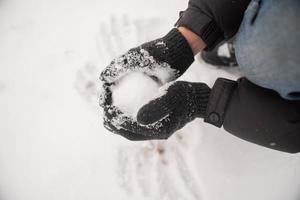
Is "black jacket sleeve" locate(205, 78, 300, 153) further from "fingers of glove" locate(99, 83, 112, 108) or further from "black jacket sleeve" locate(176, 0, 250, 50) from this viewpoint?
"fingers of glove" locate(99, 83, 112, 108)

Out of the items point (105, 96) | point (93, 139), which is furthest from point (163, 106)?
point (93, 139)

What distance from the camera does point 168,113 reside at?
70 cm

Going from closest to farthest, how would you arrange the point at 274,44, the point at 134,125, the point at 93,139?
the point at 274,44, the point at 134,125, the point at 93,139

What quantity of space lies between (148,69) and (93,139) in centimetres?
30

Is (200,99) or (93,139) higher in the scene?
(200,99)

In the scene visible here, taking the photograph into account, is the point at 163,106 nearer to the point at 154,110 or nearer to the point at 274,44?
the point at 154,110

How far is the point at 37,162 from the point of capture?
2.96 feet

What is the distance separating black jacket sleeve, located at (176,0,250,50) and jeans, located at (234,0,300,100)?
0.06m

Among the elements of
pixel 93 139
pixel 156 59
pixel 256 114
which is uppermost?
pixel 156 59

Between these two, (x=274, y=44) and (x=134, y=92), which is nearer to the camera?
(x=274, y=44)

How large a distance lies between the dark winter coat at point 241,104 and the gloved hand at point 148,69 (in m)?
0.06

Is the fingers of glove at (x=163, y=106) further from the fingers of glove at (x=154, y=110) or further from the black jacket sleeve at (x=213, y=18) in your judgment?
the black jacket sleeve at (x=213, y=18)

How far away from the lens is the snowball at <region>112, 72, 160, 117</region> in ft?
2.39

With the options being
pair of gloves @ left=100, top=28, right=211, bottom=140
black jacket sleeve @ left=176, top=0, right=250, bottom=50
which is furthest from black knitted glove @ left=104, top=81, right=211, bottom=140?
black jacket sleeve @ left=176, top=0, right=250, bottom=50
